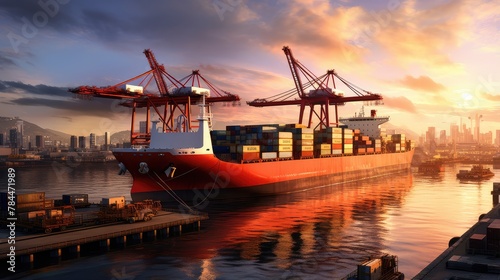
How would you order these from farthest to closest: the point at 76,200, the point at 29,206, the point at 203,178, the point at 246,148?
the point at 246,148 < the point at 203,178 < the point at 76,200 < the point at 29,206

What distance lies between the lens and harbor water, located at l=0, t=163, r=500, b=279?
1004 inches

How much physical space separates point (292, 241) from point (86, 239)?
1523 centimetres

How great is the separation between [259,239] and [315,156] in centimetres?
3991

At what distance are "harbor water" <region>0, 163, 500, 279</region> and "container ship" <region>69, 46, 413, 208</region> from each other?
3.14m

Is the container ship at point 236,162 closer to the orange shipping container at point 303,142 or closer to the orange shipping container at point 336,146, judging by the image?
the orange shipping container at point 336,146

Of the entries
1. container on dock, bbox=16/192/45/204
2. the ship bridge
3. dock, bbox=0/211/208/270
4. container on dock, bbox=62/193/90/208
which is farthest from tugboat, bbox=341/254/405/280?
the ship bridge

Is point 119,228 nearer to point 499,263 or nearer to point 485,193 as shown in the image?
point 499,263

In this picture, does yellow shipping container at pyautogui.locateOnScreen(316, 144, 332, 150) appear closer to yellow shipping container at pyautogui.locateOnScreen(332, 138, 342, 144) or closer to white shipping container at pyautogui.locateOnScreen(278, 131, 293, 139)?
yellow shipping container at pyautogui.locateOnScreen(332, 138, 342, 144)

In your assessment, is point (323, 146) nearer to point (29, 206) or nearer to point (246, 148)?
point (246, 148)

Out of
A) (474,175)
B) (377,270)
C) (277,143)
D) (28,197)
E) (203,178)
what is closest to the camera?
(377,270)

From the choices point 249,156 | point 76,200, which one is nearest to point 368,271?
point 76,200

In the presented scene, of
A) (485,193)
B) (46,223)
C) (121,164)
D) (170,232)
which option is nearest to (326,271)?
(170,232)

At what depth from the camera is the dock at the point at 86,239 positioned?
1015 inches

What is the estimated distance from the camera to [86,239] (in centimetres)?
2836
